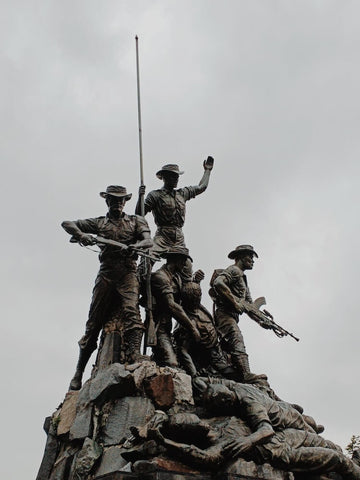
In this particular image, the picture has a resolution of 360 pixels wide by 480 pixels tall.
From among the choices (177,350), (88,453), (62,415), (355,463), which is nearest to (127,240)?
(177,350)

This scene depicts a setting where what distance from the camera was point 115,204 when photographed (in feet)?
30.9

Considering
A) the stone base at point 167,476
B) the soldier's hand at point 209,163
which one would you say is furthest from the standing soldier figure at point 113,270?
the soldier's hand at point 209,163

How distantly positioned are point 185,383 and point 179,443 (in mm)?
1381

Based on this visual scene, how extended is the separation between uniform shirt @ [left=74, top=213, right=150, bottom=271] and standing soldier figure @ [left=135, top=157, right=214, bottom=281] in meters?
0.84

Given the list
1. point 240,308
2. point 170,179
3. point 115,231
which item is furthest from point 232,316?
point 170,179

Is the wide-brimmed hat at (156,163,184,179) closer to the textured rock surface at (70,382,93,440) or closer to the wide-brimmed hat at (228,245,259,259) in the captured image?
the wide-brimmed hat at (228,245,259,259)

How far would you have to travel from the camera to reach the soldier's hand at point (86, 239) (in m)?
8.76

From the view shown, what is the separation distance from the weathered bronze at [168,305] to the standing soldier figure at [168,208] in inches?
11.9

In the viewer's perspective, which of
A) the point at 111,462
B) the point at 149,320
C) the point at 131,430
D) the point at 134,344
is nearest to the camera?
the point at 131,430

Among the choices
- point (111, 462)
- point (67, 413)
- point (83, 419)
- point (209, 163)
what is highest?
point (209, 163)

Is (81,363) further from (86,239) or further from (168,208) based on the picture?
(168,208)

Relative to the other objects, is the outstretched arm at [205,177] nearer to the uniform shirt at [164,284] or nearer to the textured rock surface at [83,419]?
the uniform shirt at [164,284]

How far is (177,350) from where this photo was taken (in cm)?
952

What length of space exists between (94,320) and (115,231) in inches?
51.9
